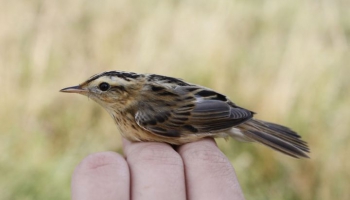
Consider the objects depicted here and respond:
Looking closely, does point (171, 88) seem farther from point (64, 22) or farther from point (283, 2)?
point (283, 2)

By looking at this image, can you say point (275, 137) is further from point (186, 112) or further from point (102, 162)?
point (102, 162)

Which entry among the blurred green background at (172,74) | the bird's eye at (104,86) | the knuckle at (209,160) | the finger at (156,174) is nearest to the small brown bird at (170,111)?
the bird's eye at (104,86)

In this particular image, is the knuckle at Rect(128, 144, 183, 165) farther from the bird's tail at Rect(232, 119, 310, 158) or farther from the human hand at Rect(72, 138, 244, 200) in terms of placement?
the bird's tail at Rect(232, 119, 310, 158)

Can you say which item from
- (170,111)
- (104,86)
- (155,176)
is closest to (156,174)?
(155,176)

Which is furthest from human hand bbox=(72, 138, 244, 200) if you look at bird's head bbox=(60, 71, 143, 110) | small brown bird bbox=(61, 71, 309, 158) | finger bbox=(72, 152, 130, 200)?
bird's head bbox=(60, 71, 143, 110)

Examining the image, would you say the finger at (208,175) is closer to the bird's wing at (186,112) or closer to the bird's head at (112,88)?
the bird's wing at (186,112)
